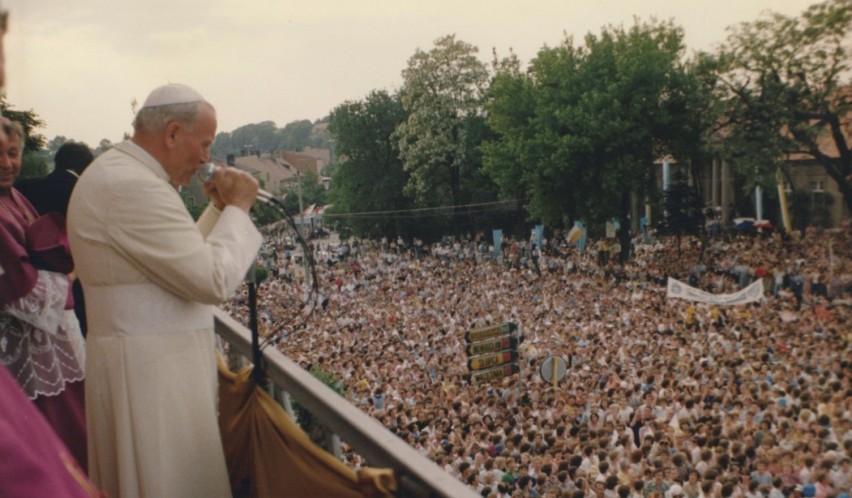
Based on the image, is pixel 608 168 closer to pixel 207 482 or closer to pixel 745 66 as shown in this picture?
pixel 745 66

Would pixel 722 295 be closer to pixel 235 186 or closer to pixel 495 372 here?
pixel 495 372

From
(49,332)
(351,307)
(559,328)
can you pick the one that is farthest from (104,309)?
(351,307)

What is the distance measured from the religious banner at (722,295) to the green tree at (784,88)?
55.0 feet

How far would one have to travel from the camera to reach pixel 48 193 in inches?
103

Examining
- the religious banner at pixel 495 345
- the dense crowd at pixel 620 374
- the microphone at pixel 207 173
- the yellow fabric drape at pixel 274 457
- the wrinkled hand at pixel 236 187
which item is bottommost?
the dense crowd at pixel 620 374

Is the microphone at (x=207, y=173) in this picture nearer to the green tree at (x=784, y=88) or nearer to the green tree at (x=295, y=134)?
the green tree at (x=784, y=88)

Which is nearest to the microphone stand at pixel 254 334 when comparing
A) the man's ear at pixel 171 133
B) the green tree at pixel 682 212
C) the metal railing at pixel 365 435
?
the metal railing at pixel 365 435

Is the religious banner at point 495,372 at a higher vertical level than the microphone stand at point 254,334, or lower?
lower

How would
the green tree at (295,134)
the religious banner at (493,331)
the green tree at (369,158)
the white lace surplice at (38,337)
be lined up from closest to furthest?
1. the white lace surplice at (38,337)
2. the religious banner at (493,331)
3. the green tree at (369,158)
4. the green tree at (295,134)

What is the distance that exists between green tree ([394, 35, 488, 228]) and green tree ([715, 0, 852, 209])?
1340cm

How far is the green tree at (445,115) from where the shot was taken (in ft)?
137

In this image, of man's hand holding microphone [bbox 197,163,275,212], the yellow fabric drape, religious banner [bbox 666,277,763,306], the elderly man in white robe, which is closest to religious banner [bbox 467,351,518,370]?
religious banner [bbox 666,277,763,306]

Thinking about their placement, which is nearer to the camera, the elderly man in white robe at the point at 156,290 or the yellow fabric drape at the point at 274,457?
the yellow fabric drape at the point at 274,457

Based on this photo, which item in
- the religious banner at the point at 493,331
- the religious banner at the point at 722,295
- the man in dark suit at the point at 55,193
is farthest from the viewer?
the religious banner at the point at 722,295
